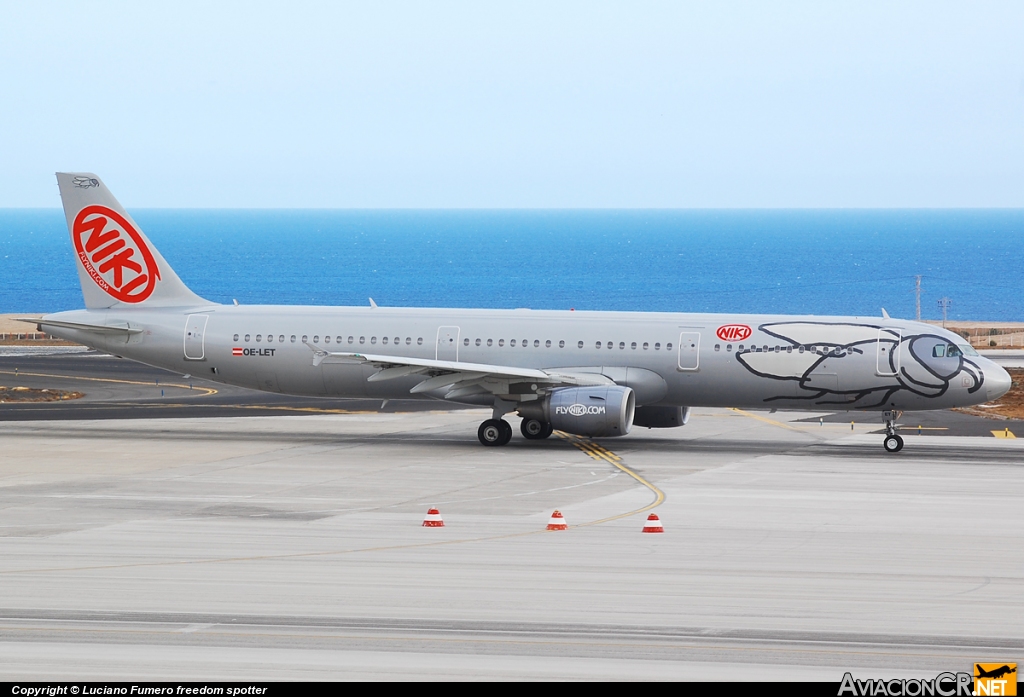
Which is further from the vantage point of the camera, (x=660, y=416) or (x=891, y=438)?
(x=660, y=416)

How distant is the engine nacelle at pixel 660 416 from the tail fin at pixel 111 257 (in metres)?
14.5

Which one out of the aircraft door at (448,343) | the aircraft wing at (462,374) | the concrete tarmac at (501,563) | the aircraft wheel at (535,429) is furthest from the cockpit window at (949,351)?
the aircraft door at (448,343)

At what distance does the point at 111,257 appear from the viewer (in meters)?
40.4

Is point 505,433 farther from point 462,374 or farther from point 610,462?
point 610,462

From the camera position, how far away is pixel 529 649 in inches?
599

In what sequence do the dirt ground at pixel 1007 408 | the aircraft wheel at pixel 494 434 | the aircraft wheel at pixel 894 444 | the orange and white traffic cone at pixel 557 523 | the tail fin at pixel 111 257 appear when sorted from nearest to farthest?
the orange and white traffic cone at pixel 557 523, the aircraft wheel at pixel 894 444, the aircraft wheel at pixel 494 434, the tail fin at pixel 111 257, the dirt ground at pixel 1007 408

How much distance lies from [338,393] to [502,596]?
2187 centimetres

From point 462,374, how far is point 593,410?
3982 mm

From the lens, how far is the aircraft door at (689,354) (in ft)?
121

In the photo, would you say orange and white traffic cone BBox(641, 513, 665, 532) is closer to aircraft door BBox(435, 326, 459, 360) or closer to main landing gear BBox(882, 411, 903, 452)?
main landing gear BBox(882, 411, 903, 452)

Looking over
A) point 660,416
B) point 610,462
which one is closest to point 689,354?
point 660,416

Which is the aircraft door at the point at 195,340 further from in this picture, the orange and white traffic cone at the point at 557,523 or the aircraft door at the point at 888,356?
the aircraft door at the point at 888,356

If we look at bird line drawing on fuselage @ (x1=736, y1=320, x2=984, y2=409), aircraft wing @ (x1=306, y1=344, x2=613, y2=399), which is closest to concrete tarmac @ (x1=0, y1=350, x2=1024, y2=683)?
bird line drawing on fuselage @ (x1=736, y1=320, x2=984, y2=409)

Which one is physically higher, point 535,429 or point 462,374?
point 462,374
